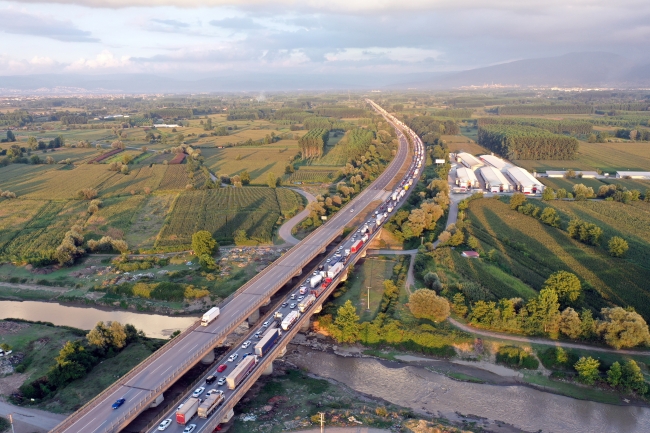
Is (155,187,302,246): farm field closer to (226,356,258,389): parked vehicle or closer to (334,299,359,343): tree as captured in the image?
(334,299,359,343): tree

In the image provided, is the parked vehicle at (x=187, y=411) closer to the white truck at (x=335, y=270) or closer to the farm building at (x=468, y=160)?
the white truck at (x=335, y=270)

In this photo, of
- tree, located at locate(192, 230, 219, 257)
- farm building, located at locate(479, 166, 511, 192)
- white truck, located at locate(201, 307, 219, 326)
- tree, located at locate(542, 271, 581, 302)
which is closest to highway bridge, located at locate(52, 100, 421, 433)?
white truck, located at locate(201, 307, 219, 326)

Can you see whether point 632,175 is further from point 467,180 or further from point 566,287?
point 566,287

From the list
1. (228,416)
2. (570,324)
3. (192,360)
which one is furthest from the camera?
(570,324)

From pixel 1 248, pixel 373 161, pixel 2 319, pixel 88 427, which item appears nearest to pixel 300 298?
pixel 88 427

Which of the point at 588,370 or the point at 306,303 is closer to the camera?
the point at 588,370

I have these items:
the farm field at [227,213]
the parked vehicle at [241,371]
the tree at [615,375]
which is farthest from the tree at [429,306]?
the farm field at [227,213]

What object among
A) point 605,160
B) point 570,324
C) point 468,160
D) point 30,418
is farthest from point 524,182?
point 30,418
